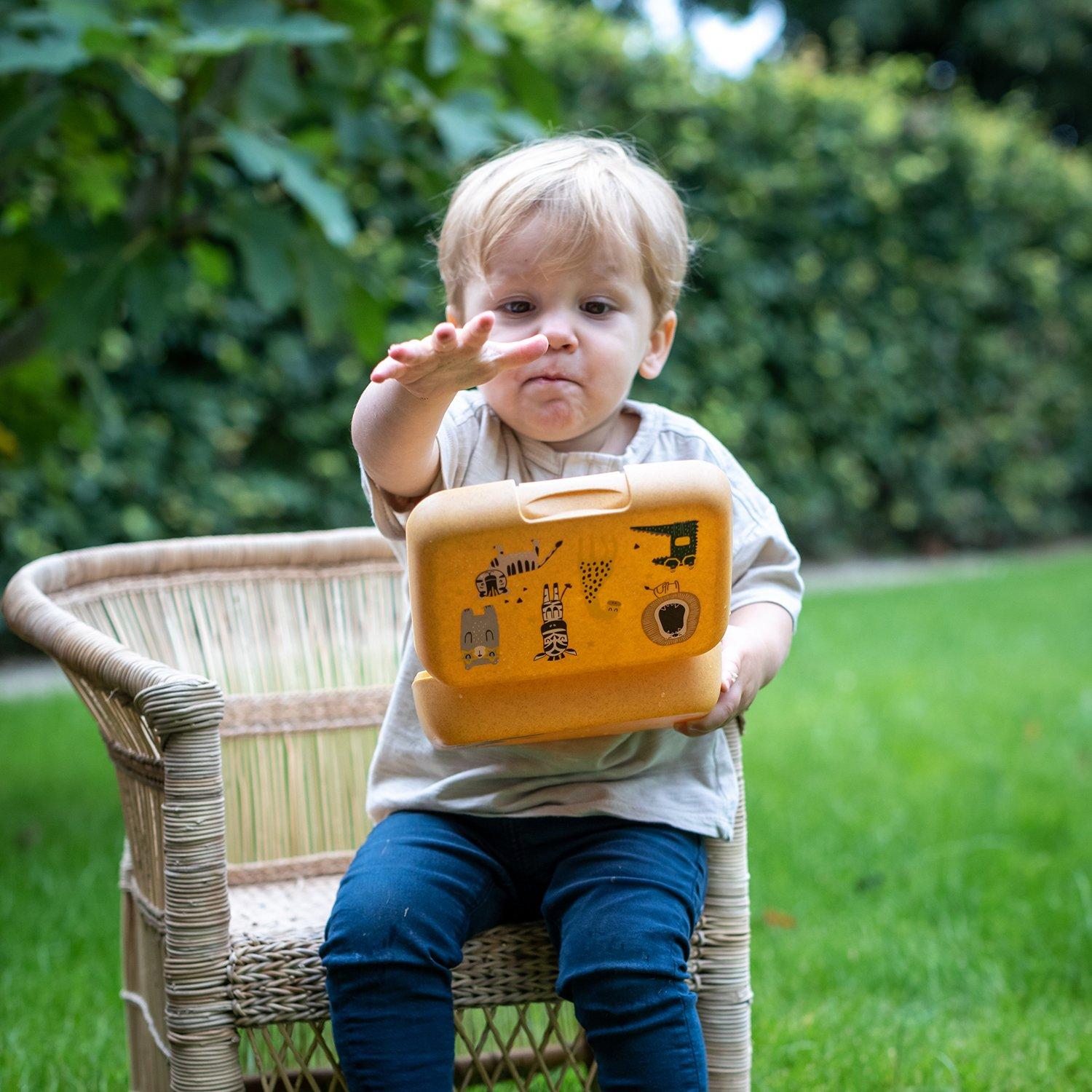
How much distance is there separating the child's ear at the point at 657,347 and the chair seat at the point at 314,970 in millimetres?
618

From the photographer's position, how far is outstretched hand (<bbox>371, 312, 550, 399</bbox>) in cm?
109

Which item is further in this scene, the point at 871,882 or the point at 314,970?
the point at 871,882

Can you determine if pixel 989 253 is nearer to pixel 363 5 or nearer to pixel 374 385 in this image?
pixel 363 5

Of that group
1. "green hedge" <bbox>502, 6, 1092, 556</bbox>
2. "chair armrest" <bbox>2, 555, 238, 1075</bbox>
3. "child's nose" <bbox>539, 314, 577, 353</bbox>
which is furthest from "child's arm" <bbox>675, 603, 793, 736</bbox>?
"green hedge" <bbox>502, 6, 1092, 556</bbox>

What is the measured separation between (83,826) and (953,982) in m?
1.75

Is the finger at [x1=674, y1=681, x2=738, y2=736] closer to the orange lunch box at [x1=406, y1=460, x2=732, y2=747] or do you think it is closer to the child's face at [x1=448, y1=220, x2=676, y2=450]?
the orange lunch box at [x1=406, y1=460, x2=732, y2=747]

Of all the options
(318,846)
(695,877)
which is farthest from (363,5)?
(695,877)

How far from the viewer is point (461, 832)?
134 centimetres

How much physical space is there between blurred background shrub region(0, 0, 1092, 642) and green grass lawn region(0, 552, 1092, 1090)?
2.90 feet

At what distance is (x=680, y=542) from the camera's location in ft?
3.71

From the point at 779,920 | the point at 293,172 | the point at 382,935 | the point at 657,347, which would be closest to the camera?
the point at 382,935

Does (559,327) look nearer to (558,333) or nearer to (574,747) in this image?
(558,333)

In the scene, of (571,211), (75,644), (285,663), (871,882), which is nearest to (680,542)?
(571,211)

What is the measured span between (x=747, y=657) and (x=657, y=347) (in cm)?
39
